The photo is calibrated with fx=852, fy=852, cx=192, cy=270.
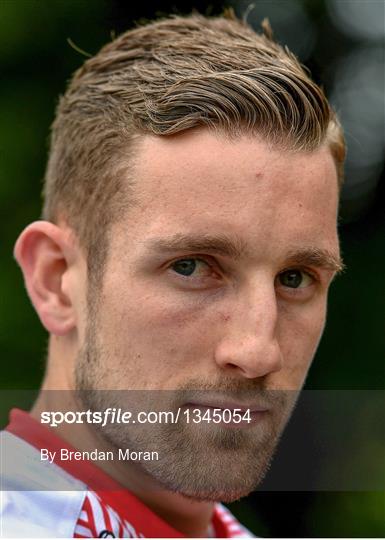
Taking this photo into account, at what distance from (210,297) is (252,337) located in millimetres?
145

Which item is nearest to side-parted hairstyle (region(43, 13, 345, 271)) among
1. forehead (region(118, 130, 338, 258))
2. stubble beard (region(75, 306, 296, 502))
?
forehead (region(118, 130, 338, 258))

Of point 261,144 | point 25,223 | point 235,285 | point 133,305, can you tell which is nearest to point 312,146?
point 261,144

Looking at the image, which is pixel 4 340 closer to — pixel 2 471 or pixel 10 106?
pixel 10 106

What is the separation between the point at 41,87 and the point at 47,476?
2435 millimetres

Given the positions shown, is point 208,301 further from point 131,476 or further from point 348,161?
point 348,161

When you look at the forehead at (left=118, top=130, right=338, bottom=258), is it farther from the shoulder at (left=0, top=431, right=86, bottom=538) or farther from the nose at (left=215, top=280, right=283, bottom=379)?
the shoulder at (left=0, top=431, right=86, bottom=538)

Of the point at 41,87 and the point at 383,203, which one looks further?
the point at 383,203

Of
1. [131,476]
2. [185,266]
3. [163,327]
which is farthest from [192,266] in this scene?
[131,476]

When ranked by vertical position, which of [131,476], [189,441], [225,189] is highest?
[225,189]

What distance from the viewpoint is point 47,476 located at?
1.90 m

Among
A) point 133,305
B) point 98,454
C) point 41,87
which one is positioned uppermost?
point 41,87

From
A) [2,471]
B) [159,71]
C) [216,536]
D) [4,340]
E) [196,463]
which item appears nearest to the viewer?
[2,471]

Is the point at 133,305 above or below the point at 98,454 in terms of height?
above

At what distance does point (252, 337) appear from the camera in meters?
1.90
